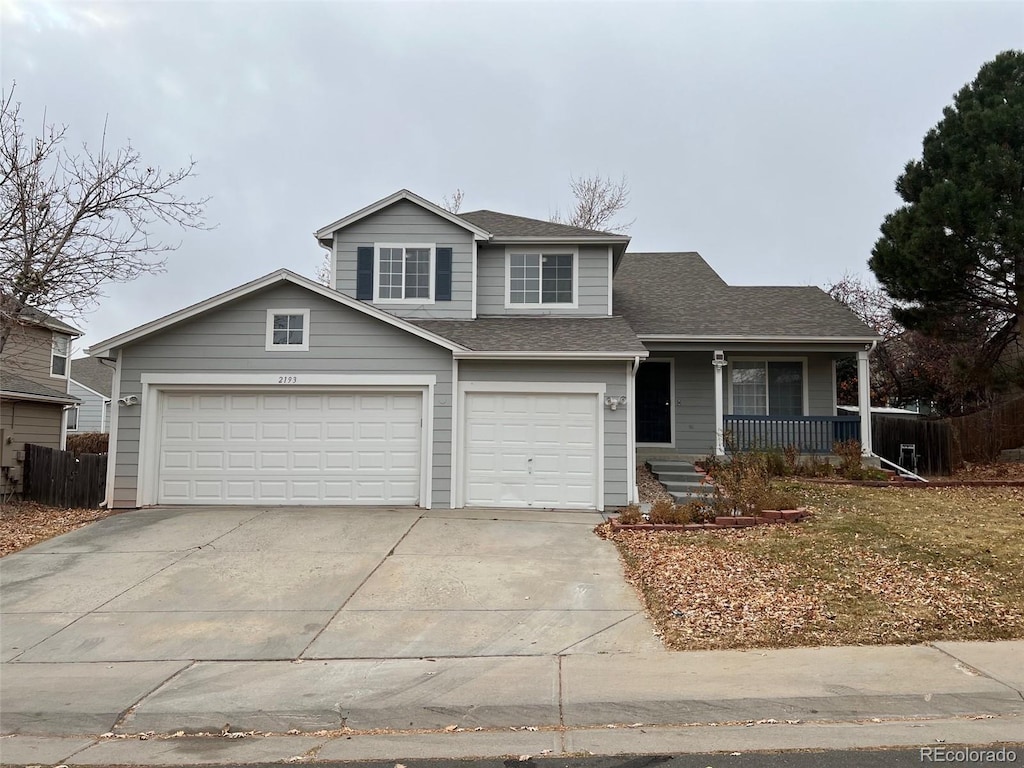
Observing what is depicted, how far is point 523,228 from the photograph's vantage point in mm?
15844

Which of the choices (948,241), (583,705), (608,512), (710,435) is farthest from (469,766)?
(948,241)

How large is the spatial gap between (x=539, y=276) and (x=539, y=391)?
3791 mm

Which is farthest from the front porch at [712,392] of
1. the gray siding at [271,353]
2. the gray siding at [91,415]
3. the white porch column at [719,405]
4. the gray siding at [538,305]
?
the gray siding at [91,415]

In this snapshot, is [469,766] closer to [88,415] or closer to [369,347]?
[369,347]

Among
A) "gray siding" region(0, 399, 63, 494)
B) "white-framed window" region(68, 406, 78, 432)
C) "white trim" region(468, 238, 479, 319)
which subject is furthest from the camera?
"white-framed window" region(68, 406, 78, 432)

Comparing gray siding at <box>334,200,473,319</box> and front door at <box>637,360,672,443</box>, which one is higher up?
gray siding at <box>334,200,473,319</box>

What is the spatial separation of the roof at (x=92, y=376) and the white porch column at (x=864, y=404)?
3466 centimetres

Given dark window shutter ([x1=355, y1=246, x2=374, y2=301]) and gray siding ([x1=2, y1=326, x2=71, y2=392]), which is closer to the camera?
dark window shutter ([x1=355, y1=246, x2=374, y2=301])

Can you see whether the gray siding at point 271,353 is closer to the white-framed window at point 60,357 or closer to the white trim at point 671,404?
the white trim at point 671,404

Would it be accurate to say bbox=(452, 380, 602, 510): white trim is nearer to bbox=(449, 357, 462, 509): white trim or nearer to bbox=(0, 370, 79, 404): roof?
bbox=(449, 357, 462, 509): white trim

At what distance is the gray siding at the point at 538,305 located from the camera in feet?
49.7

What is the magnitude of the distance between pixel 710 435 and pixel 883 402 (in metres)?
16.8

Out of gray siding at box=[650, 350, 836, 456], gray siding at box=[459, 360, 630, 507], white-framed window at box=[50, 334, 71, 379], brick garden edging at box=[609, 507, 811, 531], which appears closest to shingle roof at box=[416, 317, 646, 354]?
gray siding at box=[459, 360, 630, 507]

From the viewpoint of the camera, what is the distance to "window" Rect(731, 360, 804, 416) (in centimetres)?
1686
